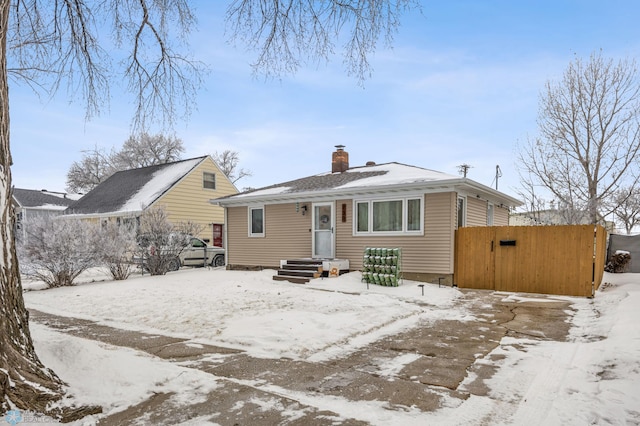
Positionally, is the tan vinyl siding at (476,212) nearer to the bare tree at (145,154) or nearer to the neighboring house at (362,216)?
the neighboring house at (362,216)

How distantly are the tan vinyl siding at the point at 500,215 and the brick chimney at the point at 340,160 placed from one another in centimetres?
590

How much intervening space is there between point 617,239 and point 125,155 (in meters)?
34.3

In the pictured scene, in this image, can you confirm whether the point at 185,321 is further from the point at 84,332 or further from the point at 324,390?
the point at 324,390

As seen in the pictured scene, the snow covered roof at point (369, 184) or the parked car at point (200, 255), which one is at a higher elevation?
the snow covered roof at point (369, 184)

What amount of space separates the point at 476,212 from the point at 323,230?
488 cm

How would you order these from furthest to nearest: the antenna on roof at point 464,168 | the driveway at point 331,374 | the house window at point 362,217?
the antenna on roof at point 464,168 → the house window at point 362,217 → the driveway at point 331,374

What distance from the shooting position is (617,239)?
529 inches

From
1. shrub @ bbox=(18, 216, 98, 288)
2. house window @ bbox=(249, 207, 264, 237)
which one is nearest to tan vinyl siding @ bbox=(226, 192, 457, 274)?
house window @ bbox=(249, 207, 264, 237)

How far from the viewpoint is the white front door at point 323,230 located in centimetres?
1245

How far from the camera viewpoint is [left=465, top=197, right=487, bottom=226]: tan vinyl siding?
37.8 ft

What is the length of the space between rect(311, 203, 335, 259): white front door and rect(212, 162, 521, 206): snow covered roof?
453mm

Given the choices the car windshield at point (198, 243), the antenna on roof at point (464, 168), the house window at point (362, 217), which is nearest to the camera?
the house window at point (362, 217)

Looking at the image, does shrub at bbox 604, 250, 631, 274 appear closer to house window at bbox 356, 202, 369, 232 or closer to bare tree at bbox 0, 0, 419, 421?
house window at bbox 356, 202, 369, 232

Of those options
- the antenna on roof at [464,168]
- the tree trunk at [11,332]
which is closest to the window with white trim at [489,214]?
the tree trunk at [11,332]
